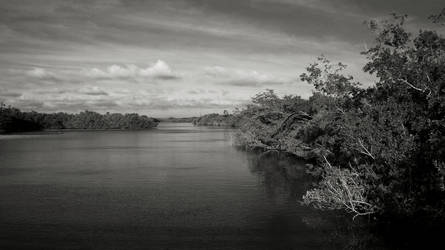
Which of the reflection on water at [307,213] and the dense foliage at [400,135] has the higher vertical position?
the dense foliage at [400,135]

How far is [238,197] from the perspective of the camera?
30.9m

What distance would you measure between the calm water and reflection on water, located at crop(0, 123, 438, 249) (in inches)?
1.8

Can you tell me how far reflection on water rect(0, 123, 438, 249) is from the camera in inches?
817

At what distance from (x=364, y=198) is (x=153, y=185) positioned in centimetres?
1774

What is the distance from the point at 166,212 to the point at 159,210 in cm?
71

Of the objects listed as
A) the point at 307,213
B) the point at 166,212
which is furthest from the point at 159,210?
the point at 307,213

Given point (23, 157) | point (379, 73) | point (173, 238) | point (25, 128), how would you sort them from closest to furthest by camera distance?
point (173, 238) → point (379, 73) → point (23, 157) → point (25, 128)

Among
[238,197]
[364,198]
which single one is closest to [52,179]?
[238,197]

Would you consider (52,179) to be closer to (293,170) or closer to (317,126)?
(293,170)

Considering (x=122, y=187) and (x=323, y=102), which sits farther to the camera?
(x=323, y=102)

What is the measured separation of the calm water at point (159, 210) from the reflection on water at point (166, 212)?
0.05m

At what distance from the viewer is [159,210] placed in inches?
1053

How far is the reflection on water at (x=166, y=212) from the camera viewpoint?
68.1 ft

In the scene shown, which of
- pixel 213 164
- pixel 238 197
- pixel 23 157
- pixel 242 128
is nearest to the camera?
pixel 238 197
